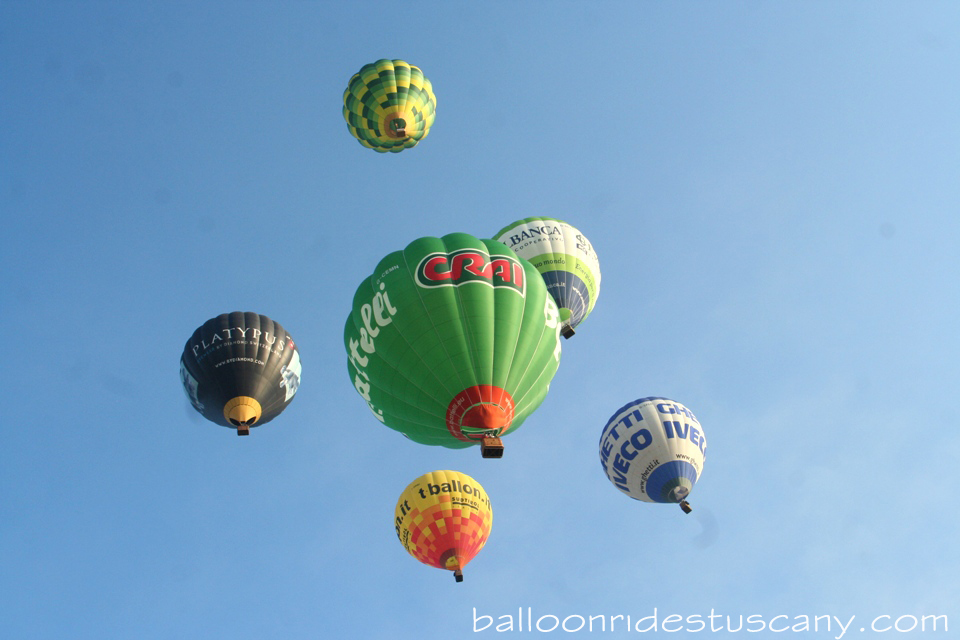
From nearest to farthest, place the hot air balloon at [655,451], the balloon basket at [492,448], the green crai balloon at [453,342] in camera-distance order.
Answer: the balloon basket at [492,448]
the green crai balloon at [453,342]
the hot air balloon at [655,451]

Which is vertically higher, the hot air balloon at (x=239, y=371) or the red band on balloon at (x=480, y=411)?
the hot air balloon at (x=239, y=371)

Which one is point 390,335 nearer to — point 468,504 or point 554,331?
point 554,331

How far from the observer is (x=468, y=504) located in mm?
16219

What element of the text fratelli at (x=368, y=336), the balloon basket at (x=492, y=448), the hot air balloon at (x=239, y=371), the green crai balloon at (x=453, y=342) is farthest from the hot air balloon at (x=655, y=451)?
the hot air balloon at (x=239, y=371)

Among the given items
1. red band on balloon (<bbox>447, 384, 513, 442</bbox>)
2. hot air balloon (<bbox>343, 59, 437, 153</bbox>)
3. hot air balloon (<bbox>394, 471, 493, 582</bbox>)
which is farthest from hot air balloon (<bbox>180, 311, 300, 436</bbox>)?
hot air balloon (<bbox>343, 59, 437, 153</bbox>)

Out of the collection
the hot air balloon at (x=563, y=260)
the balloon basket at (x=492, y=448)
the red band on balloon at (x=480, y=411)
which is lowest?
the balloon basket at (x=492, y=448)

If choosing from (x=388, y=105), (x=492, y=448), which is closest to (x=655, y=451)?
(x=492, y=448)

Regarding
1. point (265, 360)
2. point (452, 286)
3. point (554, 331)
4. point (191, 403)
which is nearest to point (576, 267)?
point (554, 331)

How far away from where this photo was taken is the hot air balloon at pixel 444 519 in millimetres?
15539

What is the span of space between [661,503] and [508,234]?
6.94 m

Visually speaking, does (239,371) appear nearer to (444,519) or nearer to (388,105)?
(444,519)

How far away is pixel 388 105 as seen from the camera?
21.0 m

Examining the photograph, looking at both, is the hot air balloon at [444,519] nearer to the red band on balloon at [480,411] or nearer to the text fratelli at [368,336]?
the text fratelli at [368,336]

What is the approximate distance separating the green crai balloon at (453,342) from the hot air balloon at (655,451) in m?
4.68
